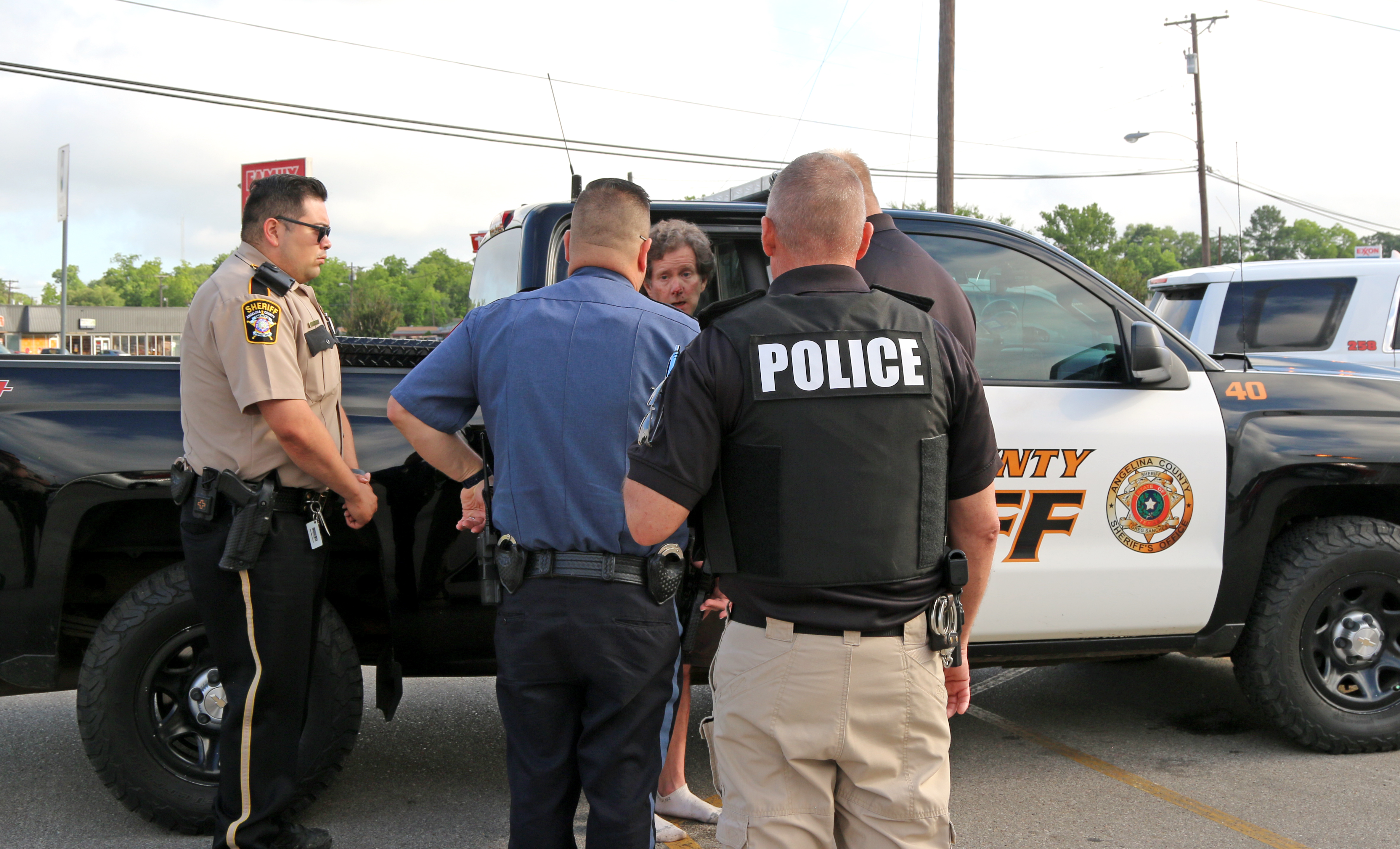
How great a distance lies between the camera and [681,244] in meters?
3.45

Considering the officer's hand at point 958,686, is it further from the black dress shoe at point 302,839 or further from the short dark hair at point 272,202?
the short dark hair at point 272,202

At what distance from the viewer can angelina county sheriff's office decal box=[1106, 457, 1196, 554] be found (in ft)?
11.9

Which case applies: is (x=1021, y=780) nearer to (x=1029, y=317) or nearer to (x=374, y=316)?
(x=1029, y=317)

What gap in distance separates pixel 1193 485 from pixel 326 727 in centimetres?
290

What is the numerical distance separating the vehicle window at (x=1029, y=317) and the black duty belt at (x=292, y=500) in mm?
2115

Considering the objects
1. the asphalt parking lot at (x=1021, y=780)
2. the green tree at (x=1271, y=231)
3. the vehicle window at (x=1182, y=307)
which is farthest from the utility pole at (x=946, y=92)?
the green tree at (x=1271, y=231)

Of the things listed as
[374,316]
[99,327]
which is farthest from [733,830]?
[99,327]

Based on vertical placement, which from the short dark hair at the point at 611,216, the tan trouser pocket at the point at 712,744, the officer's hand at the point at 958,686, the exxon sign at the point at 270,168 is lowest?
the tan trouser pocket at the point at 712,744

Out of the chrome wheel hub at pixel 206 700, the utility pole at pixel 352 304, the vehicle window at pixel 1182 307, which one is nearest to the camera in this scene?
the chrome wheel hub at pixel 206 700

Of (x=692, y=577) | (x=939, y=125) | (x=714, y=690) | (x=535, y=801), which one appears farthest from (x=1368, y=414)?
(x=939, y=125)

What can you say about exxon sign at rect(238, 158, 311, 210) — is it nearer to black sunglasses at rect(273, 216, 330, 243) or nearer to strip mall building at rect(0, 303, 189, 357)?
black sunglasses at rect(273, 216, 330, 243)

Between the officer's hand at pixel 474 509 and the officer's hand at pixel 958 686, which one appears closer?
the officer's hand at pixel 958 686

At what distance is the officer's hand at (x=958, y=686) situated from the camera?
7.26 feet

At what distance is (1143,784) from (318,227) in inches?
129
